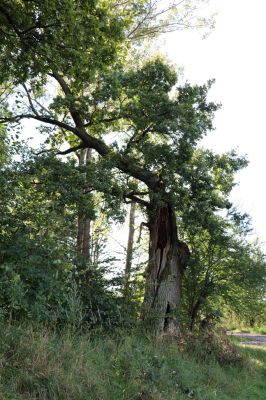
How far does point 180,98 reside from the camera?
1600 cm

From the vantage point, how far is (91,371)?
6289 mm

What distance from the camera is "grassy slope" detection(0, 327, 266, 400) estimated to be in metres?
5.57

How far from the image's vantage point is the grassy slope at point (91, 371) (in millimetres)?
5566

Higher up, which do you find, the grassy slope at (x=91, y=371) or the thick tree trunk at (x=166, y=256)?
the thick tree trunk at (x=166, y=256)

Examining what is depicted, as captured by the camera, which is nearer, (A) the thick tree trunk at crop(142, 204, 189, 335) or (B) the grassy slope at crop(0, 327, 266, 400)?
(B) the grassy slope at crop(0, 327, 266, 400)

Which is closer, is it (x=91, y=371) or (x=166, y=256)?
(x=91, y=371)

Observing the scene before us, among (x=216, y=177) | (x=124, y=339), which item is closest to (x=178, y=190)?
(x=216, y=177)

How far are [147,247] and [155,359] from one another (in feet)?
34.6

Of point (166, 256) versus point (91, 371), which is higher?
point (166, 256)

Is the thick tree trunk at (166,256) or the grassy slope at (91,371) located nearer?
the grassy slope at (91,371)

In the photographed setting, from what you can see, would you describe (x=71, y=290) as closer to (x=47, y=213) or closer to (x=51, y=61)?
(x=47, y=213)

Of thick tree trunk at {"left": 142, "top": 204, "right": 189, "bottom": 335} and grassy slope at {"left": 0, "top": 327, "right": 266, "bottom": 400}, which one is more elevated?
thick tree trunk at {"left": 142, "top": 204, "right": 189, "bottom": 335}

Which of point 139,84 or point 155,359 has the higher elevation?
point 139,84

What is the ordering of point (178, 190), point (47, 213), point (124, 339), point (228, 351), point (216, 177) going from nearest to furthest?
1. point (124, 339)
2. point (47, 213)
3. point (228, 351)
4. point (178, 190)
5. point (216, 177)
